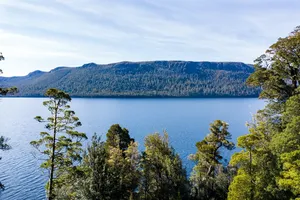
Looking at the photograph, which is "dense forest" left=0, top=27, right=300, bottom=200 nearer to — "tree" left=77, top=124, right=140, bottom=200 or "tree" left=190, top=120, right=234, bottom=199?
"tree" left=77, top=124, right=140, bottom=200

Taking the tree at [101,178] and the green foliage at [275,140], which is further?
the tree at [101,178]

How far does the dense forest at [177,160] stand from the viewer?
2028 cm

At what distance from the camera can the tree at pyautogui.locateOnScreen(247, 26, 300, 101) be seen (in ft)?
74.8

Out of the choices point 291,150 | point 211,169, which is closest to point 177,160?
point 211,169

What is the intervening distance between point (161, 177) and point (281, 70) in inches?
620

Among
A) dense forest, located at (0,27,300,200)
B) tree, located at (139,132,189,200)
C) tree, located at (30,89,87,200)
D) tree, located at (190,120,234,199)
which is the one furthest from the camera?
tree, located at (190,120,234,199)

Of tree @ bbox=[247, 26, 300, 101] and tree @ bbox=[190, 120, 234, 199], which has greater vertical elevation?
tree @ bbox=[247, 26, 300, 101]

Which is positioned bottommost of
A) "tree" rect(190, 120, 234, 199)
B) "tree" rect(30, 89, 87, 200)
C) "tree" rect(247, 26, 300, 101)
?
"tree" rect(190, 120, 234, 199)

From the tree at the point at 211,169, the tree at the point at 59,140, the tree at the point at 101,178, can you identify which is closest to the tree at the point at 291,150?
the tree at the point at 101,178

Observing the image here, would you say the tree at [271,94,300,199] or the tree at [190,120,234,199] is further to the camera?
the tree at [190,120,234,199]

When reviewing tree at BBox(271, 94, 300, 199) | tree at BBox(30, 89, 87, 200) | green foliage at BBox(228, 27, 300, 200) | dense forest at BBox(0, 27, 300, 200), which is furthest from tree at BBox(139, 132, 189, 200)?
tree at BBox(271, 94, 300, 199)

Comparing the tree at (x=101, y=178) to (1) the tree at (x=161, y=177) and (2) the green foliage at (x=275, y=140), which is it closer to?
(1) the tree at (x=161, y=177)

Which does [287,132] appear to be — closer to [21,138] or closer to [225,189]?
[225,189]

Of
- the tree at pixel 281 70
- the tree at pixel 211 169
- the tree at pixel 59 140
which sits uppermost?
the tree at pixel 281 70
